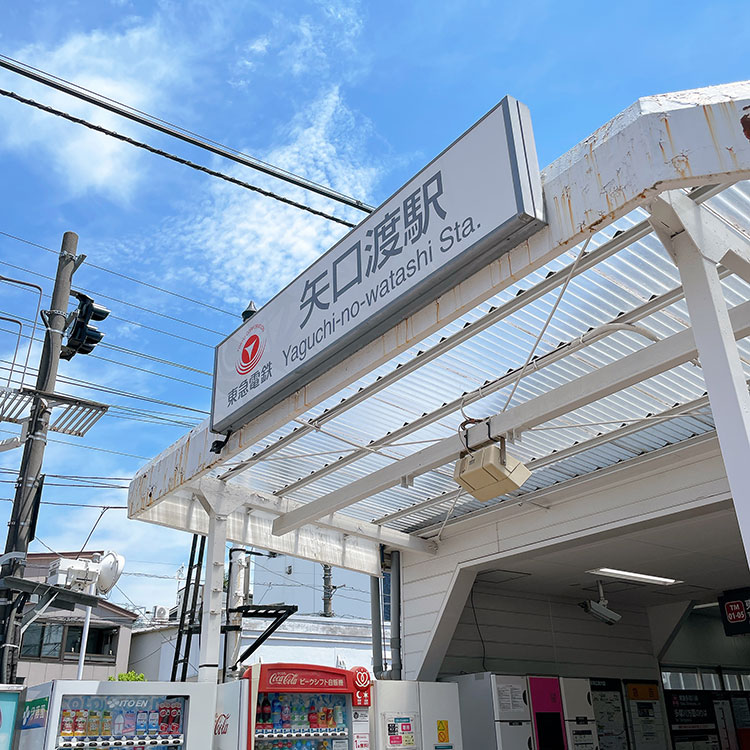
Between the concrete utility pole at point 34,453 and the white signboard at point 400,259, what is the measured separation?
2.31m

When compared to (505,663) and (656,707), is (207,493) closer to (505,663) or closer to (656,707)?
(505,663)

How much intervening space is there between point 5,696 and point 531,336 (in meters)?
4.54

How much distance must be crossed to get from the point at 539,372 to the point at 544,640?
19.2ft

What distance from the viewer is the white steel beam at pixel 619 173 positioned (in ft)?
9.91

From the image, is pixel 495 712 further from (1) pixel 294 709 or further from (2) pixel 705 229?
(2) pixel 705 229

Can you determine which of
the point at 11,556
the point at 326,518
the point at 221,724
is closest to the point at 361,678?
the point at 221,724

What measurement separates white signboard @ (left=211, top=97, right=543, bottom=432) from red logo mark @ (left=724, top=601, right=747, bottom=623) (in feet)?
23.8

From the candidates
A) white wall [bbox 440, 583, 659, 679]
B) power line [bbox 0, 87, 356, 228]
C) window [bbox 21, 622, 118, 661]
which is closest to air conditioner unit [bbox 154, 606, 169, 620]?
window [bbox 21, 622, 118, 661]

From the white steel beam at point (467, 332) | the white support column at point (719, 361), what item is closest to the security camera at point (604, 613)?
the white steel beam at point (467, 332)

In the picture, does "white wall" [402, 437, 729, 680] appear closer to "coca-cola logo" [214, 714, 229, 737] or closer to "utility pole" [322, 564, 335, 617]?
"coca-cola logo" [214, 714, 229, 737]

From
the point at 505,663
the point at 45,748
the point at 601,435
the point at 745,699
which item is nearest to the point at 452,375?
the point at 601,435

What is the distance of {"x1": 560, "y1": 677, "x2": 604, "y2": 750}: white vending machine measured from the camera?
8516 millimetres

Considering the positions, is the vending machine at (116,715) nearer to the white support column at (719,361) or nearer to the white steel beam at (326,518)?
the white steel beam at (326,518)

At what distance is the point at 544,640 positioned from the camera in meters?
9.91
